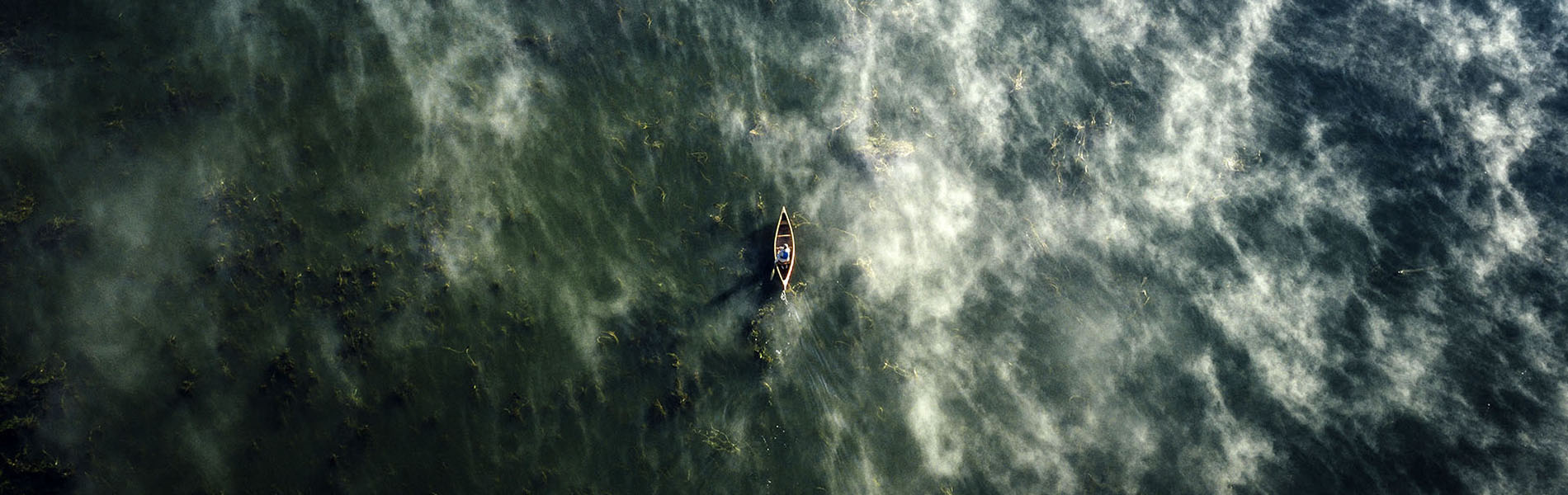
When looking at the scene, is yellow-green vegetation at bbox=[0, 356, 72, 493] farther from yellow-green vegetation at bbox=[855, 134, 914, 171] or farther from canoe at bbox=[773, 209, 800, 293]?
yellow-green vegetation at bbox=[855, 134, 914, 171]

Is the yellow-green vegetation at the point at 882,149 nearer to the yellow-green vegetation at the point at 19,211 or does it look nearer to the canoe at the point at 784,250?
the canoe at the point at 784,250

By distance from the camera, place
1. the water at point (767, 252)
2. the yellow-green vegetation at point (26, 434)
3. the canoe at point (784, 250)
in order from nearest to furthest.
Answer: the yellow-green vegetation at point (26, 434) → the water at point (767, 252) → the canoe at point (784, 250)

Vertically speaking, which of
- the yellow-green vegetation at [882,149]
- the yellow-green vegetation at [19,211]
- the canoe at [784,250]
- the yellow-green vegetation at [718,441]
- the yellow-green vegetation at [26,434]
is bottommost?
the yellow-green vegetation at [718,441]

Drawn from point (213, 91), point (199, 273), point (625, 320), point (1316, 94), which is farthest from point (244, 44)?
point (1316, 94)

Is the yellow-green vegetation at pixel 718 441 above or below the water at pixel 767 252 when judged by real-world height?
below

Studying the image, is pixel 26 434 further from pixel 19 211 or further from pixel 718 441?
pixel 718 441

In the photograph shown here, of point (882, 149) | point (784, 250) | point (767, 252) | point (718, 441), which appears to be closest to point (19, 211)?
point (718, 441)

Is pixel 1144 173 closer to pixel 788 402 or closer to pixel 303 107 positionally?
pixel 788 402

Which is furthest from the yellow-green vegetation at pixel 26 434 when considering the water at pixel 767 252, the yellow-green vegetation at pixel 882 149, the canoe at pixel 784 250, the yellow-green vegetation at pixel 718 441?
the yellow-green vegetation at pixel 882 149
